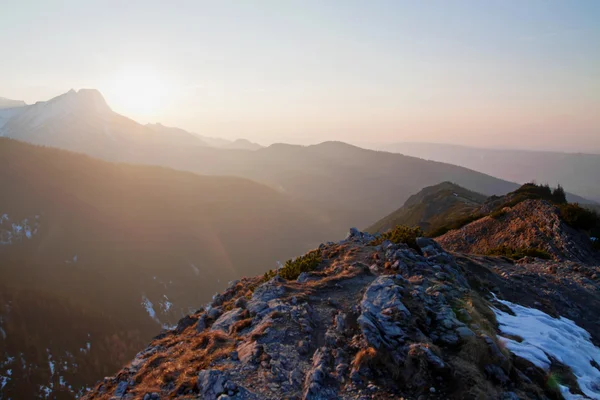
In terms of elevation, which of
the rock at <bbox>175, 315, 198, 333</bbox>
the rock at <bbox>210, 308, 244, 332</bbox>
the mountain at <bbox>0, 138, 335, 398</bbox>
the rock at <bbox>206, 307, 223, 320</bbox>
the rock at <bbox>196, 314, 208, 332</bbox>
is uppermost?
the rock at <bbox>210, 308, 244, 332</bbox>

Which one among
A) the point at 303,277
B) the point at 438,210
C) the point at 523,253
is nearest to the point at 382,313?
the point at 303,277

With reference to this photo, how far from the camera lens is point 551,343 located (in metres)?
11.8

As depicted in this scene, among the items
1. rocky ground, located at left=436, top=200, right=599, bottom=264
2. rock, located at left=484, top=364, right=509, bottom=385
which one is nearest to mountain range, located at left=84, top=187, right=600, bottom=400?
rock, located at left=484, top=364, right=509, bottom=385

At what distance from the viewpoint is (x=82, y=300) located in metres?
65.2

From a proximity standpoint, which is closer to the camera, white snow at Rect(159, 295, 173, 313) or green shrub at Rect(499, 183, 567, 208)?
green shrub at Rect(499, 183, 567, 208)

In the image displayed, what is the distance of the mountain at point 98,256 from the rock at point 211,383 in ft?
159

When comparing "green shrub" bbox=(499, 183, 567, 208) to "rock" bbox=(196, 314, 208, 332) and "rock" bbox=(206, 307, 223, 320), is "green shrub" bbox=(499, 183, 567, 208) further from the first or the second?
"rock" bbox=(196, 314, 208, 332)

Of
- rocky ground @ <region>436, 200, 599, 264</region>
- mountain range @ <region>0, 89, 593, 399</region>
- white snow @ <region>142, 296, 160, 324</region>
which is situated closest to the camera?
rocky ground @ <region>436, 200, 599, 264</region>

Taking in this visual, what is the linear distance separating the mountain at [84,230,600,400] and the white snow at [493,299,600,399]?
0.05 meters

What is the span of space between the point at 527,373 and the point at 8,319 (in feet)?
223

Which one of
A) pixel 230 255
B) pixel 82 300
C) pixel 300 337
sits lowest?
pixel 230 255

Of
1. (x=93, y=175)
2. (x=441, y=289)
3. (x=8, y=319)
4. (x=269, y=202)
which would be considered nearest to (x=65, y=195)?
(x=93, y=175)

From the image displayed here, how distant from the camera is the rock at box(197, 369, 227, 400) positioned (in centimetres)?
891

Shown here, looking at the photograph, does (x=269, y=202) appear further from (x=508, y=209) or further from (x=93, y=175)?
(x=508, y=209)
